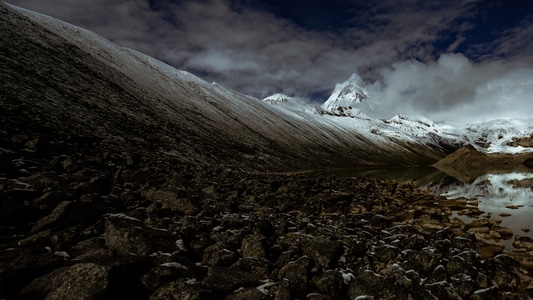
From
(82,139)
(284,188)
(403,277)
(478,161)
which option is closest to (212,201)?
(284,188)

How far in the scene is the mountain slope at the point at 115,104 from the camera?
3403cm

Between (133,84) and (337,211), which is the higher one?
(133,84)

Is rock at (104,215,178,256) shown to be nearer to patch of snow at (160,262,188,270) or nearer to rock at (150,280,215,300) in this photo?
patch of snow at (160,262,188,270)

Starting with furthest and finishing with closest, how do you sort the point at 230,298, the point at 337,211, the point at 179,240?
1. the point at 337,211
2. the point at 179,240
3. the point at 230,298

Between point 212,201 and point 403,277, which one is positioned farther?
point 212,201

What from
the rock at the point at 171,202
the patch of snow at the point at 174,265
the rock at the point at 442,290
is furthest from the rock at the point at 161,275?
the rock at the point at 442,290

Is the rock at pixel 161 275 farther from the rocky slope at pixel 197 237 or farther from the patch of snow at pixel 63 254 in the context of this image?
the patch of snow at pixel 63 254

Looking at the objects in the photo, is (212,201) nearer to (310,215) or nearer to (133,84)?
(310,215)

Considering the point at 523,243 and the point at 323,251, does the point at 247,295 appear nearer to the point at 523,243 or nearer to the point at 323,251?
the point at 323,251

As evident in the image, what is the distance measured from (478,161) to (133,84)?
5741 inches

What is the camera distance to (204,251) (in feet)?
37.4

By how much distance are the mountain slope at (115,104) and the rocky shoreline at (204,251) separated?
14944 millimetres

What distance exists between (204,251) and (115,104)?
171 ft

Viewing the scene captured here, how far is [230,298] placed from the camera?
8.35 metres
